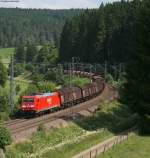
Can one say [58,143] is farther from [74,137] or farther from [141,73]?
[141,73]

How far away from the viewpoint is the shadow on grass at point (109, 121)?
56866 millimetres

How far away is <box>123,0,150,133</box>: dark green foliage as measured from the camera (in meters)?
53.9

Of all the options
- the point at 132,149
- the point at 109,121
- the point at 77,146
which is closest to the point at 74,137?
the point at 77,146

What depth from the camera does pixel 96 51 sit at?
585ft

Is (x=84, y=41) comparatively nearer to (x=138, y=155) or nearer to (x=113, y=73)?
(x=113, y=73)

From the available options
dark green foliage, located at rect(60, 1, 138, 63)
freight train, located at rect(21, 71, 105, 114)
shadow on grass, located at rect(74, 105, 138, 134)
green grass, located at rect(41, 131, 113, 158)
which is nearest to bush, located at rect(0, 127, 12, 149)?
green grass, located at rect(41, 131, 113, 158)

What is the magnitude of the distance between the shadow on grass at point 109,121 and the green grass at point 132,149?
21.6 feet

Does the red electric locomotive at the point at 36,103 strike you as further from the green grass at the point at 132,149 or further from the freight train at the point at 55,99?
the green grass at the point at 132,149

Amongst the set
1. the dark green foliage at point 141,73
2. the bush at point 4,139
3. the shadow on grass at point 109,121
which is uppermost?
the dark green foliage at point 141,73

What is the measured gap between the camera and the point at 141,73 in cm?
5528

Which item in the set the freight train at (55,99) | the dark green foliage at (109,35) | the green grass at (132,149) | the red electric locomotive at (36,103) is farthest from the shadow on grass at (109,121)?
the dark green foliage at (109,35)

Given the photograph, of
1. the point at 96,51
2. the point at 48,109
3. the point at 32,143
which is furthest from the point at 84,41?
the point at 32,143

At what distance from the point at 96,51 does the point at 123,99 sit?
120902 mm

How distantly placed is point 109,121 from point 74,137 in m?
14.4
